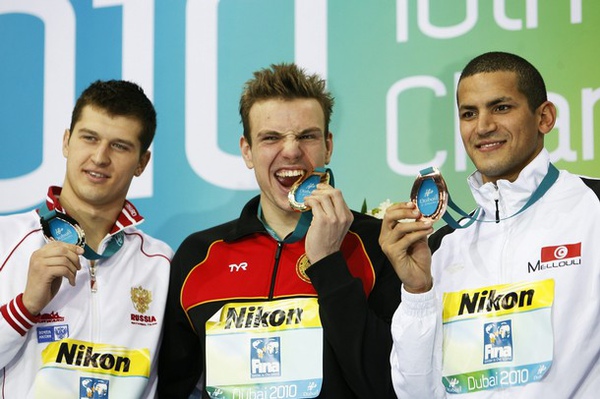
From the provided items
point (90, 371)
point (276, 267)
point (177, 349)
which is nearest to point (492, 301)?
point (276, 267)

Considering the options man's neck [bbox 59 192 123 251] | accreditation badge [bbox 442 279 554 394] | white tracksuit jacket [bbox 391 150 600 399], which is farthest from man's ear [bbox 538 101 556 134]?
man's neck [bbox 59 192 123 251]

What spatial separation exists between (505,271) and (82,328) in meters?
1.46

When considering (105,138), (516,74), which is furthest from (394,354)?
(105,138)

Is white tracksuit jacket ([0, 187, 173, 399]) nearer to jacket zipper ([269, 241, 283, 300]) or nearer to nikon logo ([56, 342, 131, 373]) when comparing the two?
nikon logo ([56, 342, 131, 373])

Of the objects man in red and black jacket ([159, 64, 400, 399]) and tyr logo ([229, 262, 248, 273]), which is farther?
tyr logo ([229, 262, 248, 273])

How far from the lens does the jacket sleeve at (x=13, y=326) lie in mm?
A: 3246

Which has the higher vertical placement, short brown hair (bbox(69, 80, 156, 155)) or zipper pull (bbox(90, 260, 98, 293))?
short brown hair (bbox(69, 80, 156, 155))

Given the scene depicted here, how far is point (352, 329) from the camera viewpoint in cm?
316

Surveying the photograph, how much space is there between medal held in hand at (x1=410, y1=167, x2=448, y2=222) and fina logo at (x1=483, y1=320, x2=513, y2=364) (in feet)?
1.27

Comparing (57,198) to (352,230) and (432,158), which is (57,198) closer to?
(352,230)

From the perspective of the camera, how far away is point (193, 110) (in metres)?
4.59

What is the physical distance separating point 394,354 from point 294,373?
346 mm

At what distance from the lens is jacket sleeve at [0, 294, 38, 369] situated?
325cm

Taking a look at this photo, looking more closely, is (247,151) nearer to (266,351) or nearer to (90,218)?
(90,218)
